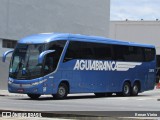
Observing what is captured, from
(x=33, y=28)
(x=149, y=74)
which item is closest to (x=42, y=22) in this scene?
(x=33, y=28)

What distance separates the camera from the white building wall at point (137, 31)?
7500 centimetres

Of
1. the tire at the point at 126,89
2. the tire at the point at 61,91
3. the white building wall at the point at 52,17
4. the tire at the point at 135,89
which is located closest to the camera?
the tire at the point at 61,91

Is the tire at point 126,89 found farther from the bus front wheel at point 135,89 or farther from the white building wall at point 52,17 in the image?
the white building wall at point 52,17

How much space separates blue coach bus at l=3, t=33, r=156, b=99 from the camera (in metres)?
27.5

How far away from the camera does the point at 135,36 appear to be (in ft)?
249

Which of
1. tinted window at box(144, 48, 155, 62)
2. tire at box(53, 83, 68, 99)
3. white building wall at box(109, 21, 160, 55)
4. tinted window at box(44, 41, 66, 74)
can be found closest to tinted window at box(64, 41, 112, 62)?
tinted window at box(44, 41, 66, 74)

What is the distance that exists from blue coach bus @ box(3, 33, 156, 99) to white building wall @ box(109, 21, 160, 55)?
4028cm

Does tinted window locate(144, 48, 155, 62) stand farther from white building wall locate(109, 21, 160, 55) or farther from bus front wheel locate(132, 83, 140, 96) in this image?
white building wall locate(109, 21, 160, 55)

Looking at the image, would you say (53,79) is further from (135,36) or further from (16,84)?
(135,36)

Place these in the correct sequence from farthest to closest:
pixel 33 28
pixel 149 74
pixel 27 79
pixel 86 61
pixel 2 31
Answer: pixel 33 28 < pixel 2 31 < pixel 149 74 < pixel 86 61 < pixel 27 79

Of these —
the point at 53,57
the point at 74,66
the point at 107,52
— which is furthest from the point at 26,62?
the point at 107,52

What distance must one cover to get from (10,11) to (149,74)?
15.4 meters

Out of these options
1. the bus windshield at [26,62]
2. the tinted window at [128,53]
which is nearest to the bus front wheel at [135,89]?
the tinted window at [128,53]

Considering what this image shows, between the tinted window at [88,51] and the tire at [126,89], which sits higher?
the tinted window at [88,51]
